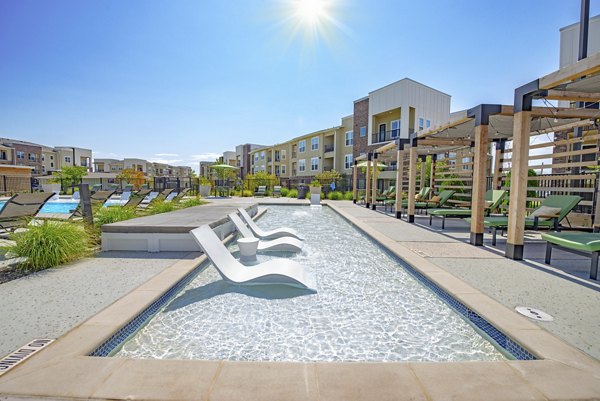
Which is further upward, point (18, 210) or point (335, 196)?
point (18, 210)

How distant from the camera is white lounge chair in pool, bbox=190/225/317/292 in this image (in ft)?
12.4

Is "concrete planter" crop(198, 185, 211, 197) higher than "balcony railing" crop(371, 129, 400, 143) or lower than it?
lower

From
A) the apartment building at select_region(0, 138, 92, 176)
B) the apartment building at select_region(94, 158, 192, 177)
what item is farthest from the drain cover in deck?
the apartment building at select_region(94, 158, 192, 177)

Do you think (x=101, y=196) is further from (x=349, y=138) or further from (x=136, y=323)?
(x=349, y=138)

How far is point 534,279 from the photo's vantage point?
3990 mm

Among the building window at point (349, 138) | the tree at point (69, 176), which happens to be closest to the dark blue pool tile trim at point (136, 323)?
the building window at point (349, 138)

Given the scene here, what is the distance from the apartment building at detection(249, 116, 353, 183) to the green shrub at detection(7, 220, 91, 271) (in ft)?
88.8

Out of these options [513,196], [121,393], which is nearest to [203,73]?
[513,196]

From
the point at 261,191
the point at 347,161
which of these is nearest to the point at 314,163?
the point at 347,161

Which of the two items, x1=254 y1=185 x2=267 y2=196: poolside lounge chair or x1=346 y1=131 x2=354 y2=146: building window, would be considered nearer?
x1=254 y1=185 x2=267 y2=196: poolside lounge chair

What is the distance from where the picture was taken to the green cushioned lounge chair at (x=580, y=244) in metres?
3.98

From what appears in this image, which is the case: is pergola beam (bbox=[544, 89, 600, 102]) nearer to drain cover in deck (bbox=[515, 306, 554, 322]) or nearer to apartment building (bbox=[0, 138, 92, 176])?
drain cover in deck (bbox=[515, 306, 554, 322])

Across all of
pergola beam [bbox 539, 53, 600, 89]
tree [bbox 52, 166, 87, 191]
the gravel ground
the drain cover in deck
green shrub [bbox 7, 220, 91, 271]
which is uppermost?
pergola beam [bbox 539, 53, 600, 89]

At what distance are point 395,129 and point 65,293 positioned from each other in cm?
2520
